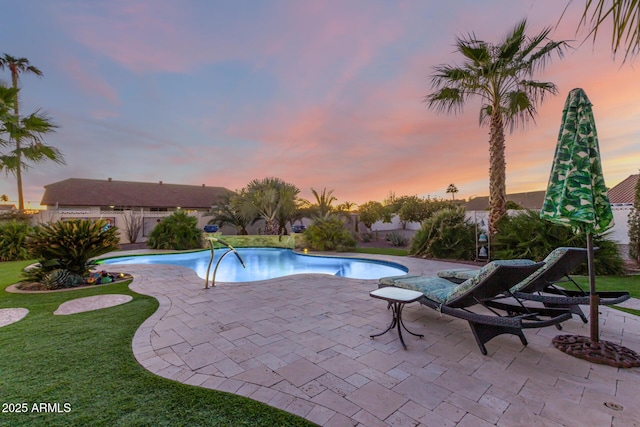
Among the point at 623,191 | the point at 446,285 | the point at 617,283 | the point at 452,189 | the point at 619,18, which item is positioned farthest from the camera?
the point at 452,189

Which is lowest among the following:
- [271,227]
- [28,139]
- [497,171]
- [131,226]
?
[131,226]

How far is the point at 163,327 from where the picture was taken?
381 cm

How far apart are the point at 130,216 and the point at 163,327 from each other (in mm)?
16485

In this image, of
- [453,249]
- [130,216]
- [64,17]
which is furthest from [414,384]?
[130,216]

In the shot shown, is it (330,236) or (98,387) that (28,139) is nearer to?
(98,387)

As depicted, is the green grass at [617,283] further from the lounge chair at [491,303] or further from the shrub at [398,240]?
the shrub at [398,240]

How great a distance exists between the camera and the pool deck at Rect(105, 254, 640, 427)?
206 centimetres

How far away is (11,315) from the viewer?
431 centimetres

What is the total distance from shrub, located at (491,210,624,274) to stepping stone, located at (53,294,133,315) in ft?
33.8

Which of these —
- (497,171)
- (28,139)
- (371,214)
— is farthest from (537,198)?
(28,139)

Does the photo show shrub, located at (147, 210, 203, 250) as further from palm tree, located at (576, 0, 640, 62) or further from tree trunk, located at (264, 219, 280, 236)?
palm tree, located at (576, 0, 640, 62)

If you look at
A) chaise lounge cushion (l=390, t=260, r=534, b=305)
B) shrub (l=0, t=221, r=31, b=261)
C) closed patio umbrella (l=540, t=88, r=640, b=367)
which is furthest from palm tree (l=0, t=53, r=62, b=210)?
closed patio umbrella (l=540, t=88, r=640, b=367)

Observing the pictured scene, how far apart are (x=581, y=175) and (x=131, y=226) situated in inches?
807

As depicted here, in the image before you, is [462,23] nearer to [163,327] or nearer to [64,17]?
[163,327]
